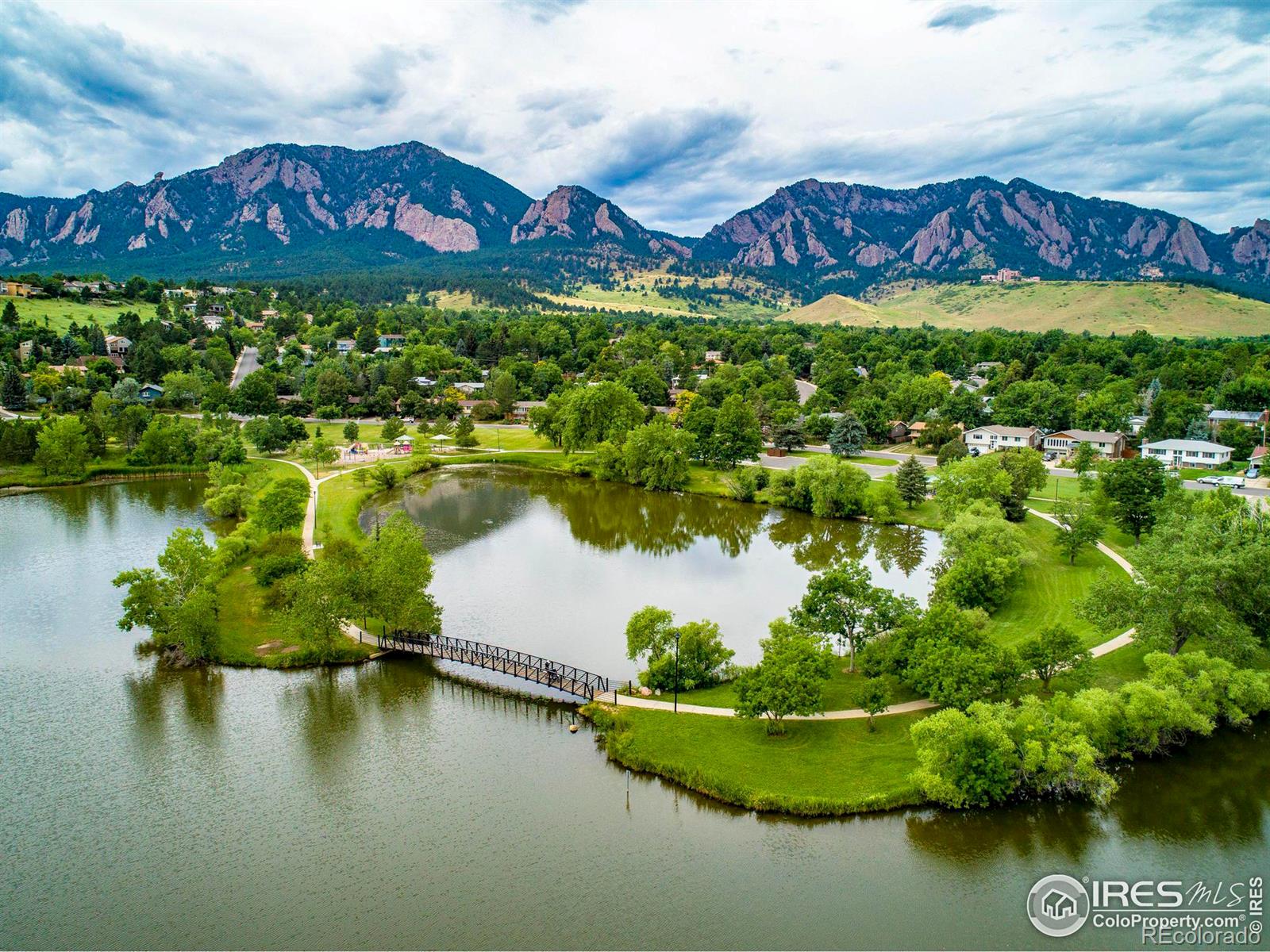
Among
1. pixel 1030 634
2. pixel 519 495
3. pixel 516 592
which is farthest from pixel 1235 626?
pixel 519 495

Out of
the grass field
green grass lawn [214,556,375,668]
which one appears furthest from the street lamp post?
the grass field

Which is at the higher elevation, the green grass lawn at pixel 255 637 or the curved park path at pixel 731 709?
the green grass lawn at pixel 255 637

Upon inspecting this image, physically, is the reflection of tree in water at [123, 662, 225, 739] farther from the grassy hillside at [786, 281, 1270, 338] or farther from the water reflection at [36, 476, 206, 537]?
the grassy hillside at [786, 281, 1270, 338]

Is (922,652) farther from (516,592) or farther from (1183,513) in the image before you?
(1183,513)

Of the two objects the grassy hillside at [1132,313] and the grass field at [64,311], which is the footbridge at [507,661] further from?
the grassy hillside at [1132,313]

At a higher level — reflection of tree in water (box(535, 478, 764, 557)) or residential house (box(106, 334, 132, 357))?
residential house (box(106, 334, 132, 357))

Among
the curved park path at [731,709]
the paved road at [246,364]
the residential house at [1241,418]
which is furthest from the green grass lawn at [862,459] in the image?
the paved road at [246,364]
